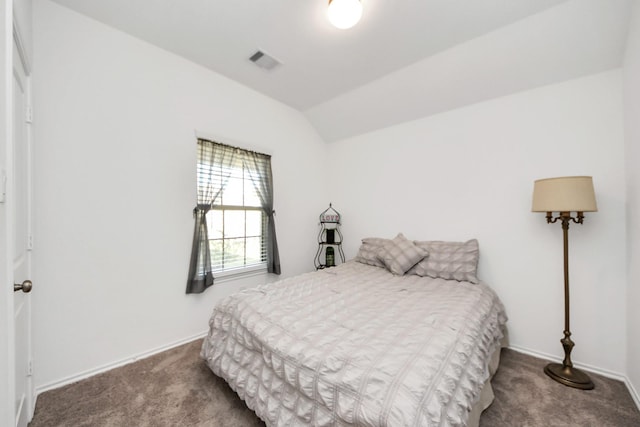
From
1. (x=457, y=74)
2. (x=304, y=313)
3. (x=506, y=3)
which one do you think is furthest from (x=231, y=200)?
(x=506, y=3)

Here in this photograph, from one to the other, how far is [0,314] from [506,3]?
326cm

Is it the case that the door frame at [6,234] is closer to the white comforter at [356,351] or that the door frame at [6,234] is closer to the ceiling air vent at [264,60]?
the white comforter at [356,351]

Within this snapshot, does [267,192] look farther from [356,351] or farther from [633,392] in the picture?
[633,392]

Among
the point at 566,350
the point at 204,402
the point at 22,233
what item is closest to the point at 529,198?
the point at 566,350

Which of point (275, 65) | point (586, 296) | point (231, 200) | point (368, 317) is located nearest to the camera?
point (368, 317)

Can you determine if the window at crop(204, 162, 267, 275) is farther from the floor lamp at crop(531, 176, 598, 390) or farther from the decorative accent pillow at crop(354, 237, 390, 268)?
the floor lamp at crop(531, 176, 598, 390)

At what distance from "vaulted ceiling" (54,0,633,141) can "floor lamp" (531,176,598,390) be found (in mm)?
1062

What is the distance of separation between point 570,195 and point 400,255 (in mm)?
1451

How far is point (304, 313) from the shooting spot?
168 cm

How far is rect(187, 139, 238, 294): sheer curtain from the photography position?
2.56 m

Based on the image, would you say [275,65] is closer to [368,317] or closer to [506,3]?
[506,3]

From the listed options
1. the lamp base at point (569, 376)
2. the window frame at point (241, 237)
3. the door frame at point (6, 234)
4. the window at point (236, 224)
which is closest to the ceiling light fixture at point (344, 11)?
the door frame at point (6, 234)

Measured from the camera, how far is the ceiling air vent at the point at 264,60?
2465mm

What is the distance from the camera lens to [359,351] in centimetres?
121
